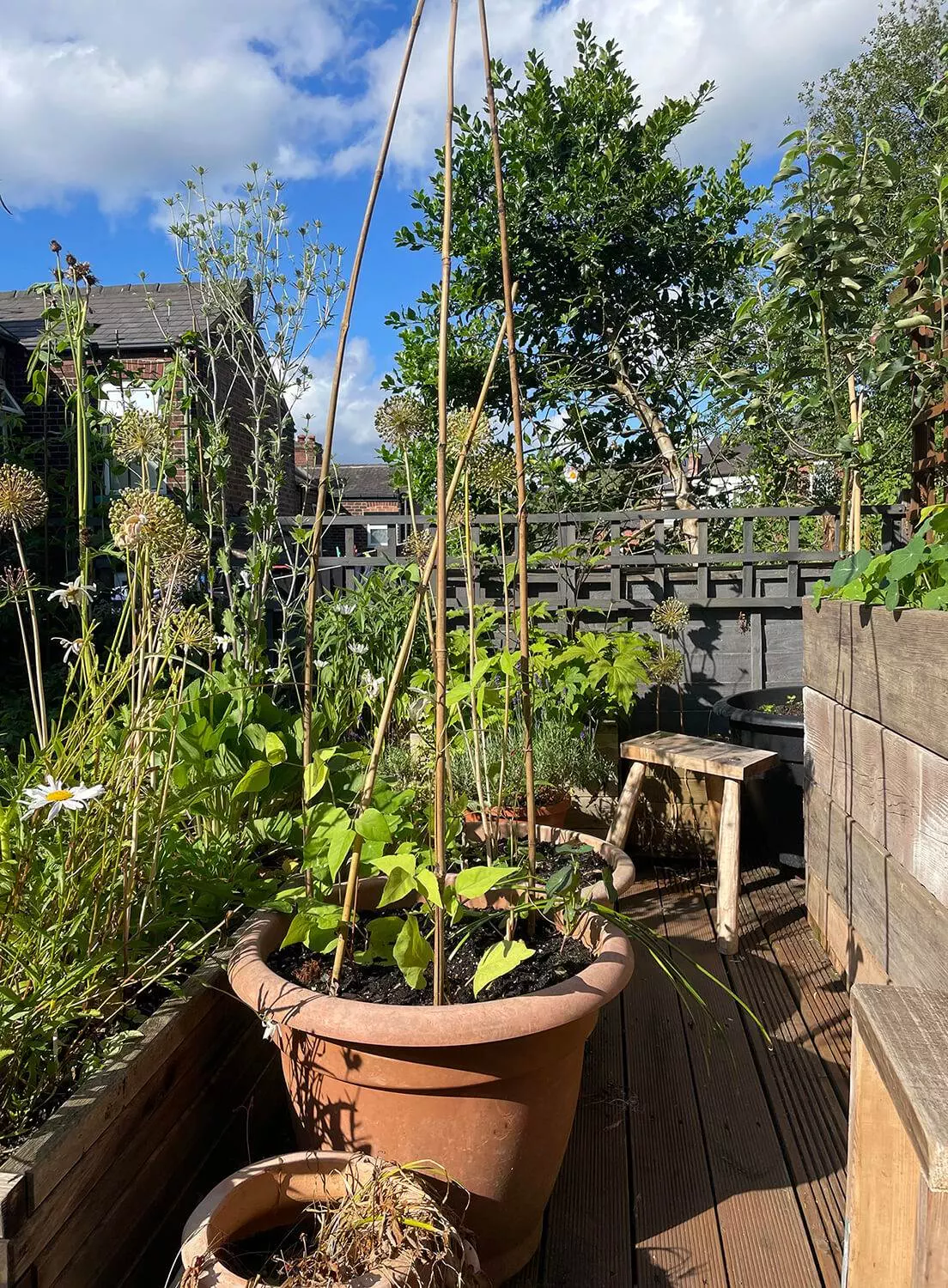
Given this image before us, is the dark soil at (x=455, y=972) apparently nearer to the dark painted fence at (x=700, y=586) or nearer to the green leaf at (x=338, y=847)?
the green leaf at (x=338, y=847)

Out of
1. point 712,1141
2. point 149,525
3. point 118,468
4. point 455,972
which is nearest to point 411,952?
point 455,972

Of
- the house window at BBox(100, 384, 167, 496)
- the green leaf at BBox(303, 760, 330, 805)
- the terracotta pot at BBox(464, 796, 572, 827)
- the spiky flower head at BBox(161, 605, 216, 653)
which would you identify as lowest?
the terracotta pot at BBox(464, 796, 572, 827)

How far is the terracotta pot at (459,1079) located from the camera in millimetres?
1098

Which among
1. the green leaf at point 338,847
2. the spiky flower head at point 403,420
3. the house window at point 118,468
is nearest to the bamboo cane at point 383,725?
the green leaf at point 338,847

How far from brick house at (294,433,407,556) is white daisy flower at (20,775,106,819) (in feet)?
5.03

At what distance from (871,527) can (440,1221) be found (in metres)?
3.11

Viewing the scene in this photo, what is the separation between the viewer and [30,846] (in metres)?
1.09

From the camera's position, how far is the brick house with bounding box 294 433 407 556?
3.07 meters

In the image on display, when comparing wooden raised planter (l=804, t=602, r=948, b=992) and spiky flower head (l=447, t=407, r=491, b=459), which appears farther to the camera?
spiky flower head (l=447, t=407, r=491, b=459)

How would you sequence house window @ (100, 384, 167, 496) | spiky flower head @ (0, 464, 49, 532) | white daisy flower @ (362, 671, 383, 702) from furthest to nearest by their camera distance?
1. house window @ (100, 384, 167, 496)
2. white daisy flower @ (362, 671, 383, 702)
3. spiky flower head @ (0, 464, 49, 532)

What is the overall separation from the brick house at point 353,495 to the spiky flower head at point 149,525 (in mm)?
1081

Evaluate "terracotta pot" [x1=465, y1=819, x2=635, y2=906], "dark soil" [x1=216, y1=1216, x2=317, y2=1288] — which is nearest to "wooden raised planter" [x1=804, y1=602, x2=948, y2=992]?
"terracotta pot" [x1=465, y1=819, x2=635, y2=906]

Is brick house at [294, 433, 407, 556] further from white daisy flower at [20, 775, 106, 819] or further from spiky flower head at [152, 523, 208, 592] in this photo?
white daisy flower at [20, 775, 106, 819]

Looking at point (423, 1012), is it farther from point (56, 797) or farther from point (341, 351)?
point (341, 351)
